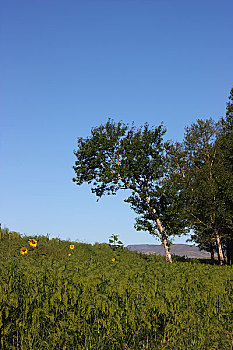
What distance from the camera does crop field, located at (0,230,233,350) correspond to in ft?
16.4

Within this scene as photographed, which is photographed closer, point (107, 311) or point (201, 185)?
point (107, 311)

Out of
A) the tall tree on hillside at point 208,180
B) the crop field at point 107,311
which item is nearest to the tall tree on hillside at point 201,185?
the tall tree on hillside at point 208,180

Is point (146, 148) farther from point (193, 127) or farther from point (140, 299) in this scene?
point (140, 299)

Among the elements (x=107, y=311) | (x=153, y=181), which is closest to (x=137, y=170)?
(x=153, y=181)

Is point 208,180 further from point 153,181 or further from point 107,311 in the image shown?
point 107,311

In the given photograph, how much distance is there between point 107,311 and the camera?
5.12m

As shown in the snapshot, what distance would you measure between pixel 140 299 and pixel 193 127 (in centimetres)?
2717

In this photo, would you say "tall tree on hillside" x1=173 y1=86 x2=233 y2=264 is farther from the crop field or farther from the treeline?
the crop field

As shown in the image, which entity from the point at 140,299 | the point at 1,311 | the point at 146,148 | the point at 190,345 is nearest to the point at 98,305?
the point at 140,299

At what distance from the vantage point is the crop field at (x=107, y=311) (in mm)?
5000

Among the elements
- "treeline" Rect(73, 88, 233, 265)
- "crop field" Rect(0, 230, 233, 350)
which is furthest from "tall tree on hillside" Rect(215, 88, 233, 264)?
"crop field" Rect(0, 230, 233, 350)

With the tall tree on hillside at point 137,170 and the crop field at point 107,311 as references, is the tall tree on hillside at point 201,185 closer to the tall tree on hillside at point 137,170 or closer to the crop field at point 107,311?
the tall tree on hillside at point 137,170

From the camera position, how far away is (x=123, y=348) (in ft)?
17.5

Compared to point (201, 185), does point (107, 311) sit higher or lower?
lower
